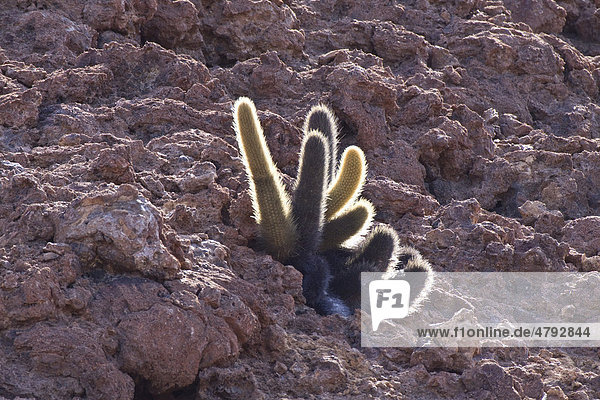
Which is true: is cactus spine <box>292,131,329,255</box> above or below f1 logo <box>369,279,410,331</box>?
above

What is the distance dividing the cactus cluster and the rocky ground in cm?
20

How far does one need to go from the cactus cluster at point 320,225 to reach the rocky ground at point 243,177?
0.20m

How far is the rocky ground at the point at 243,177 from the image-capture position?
11.0ft

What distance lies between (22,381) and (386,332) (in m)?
1.76

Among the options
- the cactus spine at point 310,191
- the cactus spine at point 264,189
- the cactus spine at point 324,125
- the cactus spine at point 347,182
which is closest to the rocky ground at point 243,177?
the cactus spine at point 264,189

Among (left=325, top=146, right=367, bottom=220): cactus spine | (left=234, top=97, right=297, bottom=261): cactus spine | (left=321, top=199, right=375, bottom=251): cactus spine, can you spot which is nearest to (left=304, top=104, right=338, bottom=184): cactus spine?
(left=325, top=146, right=367, bottom=220): cactus spine

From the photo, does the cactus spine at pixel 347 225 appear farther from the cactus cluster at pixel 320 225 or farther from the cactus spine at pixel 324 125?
the cactus spine at pixel 324 125

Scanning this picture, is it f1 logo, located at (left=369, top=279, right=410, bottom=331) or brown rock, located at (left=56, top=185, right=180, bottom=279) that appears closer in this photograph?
brown rock, located at (left=56, top=185, right=180, bottom=279)

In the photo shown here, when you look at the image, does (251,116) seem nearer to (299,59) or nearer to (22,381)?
(22,381)

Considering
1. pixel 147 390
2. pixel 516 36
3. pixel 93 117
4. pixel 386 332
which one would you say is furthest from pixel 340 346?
pixel 516 36

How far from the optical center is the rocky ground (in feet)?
11.0

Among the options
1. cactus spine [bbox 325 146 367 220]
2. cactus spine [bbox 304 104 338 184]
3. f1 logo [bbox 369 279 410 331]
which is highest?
cactus spine [bbox 304 104 338 184]

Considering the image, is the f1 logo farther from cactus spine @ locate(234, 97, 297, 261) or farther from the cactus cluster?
cactus spine @ locate(234, 97, 297, 261)

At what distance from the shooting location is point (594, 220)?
581 centimetres
